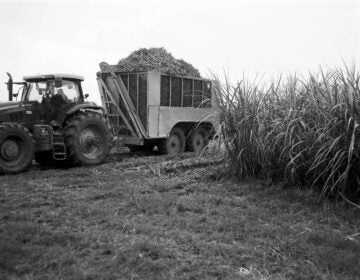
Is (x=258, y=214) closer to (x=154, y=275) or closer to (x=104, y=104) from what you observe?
(x=154, y=275)

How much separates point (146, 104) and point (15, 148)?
323cm

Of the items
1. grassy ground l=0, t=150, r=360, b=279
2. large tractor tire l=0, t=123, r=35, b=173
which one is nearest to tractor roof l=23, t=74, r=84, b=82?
large tractor tire l=0, t=123, r=35, b=173

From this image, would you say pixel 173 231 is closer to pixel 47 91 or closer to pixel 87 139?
pixel 87 139

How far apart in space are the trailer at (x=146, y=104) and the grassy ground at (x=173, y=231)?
3.46 meters

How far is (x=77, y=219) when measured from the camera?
4.72 meters

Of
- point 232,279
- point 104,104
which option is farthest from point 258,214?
point 104,104

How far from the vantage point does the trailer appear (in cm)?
1009

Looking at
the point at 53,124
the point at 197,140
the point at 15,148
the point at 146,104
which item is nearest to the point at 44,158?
the point at 53,124

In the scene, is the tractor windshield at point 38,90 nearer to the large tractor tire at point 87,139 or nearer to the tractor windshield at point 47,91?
the tractor windshield at point 47,91

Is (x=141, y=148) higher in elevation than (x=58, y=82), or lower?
lower

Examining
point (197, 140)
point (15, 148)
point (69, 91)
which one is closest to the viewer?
point (15, 148)

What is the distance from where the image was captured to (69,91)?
9.06 meters

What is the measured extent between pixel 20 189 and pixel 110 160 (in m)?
3.47

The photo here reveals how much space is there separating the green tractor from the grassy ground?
1143mm
